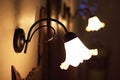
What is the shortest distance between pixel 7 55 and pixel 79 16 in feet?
6.02

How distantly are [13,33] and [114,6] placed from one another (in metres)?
1.93

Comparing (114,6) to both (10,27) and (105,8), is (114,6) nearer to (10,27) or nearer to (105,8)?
(105,8)

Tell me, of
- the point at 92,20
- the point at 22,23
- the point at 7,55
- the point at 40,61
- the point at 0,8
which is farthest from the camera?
the point at 92,20

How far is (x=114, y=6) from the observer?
298 cm

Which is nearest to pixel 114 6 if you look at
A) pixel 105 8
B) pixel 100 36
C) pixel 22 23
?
A: pixel 105 8

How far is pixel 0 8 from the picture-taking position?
1129mm

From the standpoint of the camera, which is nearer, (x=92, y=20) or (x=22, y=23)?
(x=22, y=23)

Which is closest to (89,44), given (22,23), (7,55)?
(22,23)

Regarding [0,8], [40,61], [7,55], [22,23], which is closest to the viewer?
[0,8]

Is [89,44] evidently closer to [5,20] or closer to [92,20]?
[92,20]

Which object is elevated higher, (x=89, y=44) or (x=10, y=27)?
(x=10, y=27)

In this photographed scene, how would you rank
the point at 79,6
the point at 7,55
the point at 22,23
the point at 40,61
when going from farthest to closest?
the point at 79,6 < the point at 40,61 < the point at 22,23 < the point at 7,55

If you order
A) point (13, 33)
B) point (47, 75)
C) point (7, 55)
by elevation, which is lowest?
point (47, 75)

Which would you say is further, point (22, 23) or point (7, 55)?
point (22, 23)
